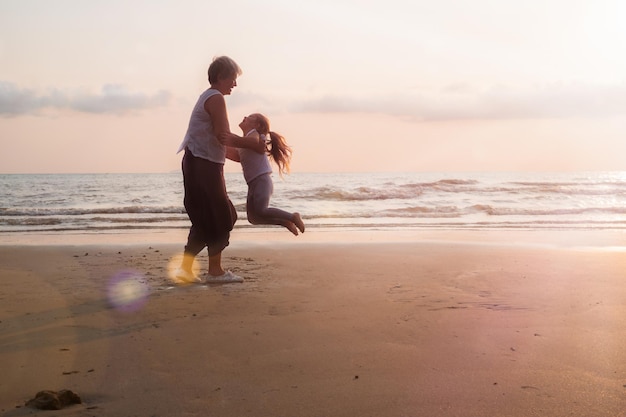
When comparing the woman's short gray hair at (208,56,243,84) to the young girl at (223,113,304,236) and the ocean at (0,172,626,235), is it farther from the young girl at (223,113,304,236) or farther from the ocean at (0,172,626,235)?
the ocean at (0,172,626,235)

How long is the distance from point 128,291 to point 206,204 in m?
0.91

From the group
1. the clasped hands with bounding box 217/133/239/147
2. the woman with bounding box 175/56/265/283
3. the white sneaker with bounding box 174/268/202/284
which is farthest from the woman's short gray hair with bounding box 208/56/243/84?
the white sneaker with bounding box 174/268/202/284

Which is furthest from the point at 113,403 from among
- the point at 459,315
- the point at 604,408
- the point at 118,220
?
the point at 118,220

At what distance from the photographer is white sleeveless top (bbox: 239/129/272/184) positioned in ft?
18.9

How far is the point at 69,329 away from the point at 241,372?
130cm

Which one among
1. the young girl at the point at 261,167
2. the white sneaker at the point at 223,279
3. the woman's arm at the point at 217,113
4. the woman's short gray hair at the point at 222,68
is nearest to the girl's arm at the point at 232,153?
the young girl at the point at 261,167

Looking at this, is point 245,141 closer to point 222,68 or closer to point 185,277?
point 222,68

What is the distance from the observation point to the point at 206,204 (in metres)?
5.36

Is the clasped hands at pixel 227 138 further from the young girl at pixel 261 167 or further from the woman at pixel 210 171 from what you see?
the young girl at pixel 261 167

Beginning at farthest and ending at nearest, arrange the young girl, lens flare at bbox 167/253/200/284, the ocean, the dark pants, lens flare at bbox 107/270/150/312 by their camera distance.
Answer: the ocean, the young girl, lens flare at bbox 167/253/200/284, the dark pants, lens flare at bbox 107/270/150/312

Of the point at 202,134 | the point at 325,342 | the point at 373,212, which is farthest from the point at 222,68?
the point at 373,212

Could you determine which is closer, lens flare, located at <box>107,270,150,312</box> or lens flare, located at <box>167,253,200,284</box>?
lens flare, located at <box>107,270,150,312</box>

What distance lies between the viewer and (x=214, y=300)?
461 cm

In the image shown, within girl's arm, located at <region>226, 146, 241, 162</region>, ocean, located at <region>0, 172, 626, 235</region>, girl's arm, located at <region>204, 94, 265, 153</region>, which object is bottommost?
ocean, located at <region>0, 172, 626, 235</region>
